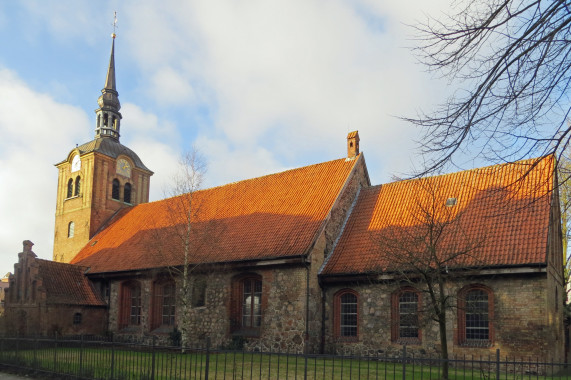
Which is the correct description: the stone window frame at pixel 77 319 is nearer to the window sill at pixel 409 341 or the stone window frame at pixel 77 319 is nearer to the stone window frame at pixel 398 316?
the stone window frame at pixel 398 316

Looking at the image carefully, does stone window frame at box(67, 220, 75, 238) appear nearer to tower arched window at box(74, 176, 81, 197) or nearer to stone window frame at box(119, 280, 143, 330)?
tower arched window at box(74, 176, 81, 197)

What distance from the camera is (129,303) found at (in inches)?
938

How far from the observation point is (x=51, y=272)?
928 inches

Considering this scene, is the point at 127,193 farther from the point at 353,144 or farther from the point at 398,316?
the point at 398,316

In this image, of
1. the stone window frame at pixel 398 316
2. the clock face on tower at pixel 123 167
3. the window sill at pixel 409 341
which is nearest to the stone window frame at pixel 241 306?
the stone window frame at pixel 398 316

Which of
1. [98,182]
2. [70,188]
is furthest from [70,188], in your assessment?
[98,182]

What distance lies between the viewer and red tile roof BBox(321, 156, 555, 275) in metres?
13.9

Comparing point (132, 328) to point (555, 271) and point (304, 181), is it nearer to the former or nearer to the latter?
point (304, 181)

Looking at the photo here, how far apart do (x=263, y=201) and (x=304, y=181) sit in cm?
207

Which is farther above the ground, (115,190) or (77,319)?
(115,190)

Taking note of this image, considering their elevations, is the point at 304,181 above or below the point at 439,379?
above

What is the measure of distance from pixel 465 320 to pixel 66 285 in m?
17.9

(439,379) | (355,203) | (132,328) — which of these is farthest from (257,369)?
(132,328)

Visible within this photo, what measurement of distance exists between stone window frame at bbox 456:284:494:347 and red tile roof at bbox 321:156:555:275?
0.93 metres
